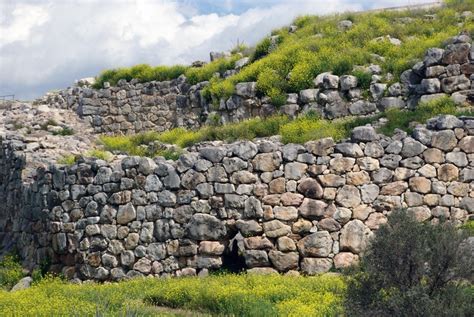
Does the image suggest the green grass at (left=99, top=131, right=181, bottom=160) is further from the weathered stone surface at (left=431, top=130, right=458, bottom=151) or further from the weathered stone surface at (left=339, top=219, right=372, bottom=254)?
the weathered stone surface at (left=431, top=130, right=458, bottom=151)

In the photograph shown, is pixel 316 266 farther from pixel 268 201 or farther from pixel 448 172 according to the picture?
pixel 448 172

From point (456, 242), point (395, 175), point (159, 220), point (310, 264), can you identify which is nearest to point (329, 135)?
point (395, 175)

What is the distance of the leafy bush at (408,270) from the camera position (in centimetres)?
707

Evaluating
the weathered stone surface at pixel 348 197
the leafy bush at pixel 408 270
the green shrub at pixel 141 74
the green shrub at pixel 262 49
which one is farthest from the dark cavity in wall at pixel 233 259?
the green shrub at pixel 141 74

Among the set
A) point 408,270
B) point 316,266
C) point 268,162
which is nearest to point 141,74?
point 268,162

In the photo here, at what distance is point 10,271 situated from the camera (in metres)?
15.5

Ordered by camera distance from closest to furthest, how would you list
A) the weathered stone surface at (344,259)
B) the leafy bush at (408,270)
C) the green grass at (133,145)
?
the leafy bush at (408,270) → the weathered stone surface at (344,259) → the green grass at (133,145)

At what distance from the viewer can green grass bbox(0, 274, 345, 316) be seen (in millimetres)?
10148

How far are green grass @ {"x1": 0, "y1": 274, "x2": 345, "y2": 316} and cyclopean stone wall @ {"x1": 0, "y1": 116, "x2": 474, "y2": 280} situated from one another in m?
0.80

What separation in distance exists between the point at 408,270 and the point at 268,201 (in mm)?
6198

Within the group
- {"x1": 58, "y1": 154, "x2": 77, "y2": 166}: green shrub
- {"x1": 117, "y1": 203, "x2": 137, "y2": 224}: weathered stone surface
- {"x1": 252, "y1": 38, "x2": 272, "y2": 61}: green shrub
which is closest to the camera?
{"x1": 117, "y1": 203, "x2": 137, "y2": 224}: weathered stone surface

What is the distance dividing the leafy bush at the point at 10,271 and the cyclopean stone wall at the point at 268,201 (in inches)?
59.9

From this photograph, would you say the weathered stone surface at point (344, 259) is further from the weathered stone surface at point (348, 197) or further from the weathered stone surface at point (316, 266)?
the weathered stone surface at point (348, 197)

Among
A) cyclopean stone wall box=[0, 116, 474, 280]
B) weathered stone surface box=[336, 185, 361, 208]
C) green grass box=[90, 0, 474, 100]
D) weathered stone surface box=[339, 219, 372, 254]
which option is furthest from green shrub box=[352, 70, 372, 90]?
weathered stone surface box=[339, 219, 372, 254]
